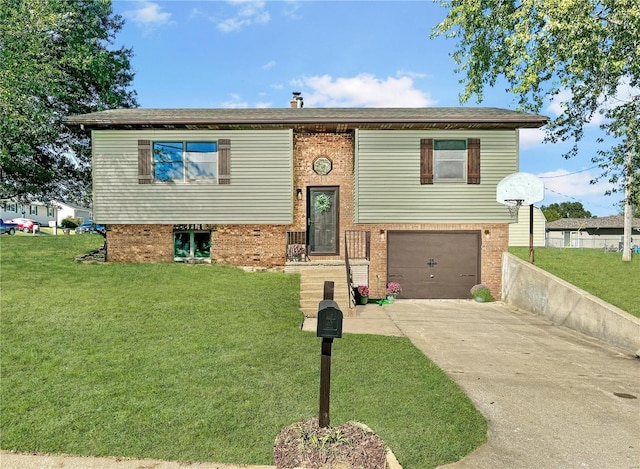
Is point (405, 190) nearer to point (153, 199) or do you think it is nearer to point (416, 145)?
point (416, 145)

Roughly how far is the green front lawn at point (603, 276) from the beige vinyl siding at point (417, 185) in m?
2.46

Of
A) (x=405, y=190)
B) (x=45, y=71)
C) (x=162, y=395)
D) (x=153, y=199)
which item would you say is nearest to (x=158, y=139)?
(x=153, y=199)

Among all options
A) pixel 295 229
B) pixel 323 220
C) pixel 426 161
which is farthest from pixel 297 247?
pixel 426 161

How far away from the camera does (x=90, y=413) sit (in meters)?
3.86

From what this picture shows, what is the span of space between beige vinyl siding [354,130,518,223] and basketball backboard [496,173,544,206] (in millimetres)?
271

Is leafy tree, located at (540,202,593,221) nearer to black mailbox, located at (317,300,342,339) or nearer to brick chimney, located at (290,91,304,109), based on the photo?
brick chimney, located at (290,91,304,109)

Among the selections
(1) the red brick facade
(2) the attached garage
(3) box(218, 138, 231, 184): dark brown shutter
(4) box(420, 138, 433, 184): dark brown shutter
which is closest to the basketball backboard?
(1) the red brick facade

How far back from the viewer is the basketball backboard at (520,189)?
1192cm

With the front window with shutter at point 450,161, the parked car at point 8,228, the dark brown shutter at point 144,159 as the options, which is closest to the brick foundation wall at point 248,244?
the dark brown shutter at point 144,159

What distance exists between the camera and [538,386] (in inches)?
207

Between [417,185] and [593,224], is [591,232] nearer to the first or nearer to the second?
[593,224]

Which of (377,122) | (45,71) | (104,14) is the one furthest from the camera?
(104,14)

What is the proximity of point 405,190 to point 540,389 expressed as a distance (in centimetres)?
827

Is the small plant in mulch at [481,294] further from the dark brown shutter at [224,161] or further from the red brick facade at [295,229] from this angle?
the dark brown shutter at [224,161]
